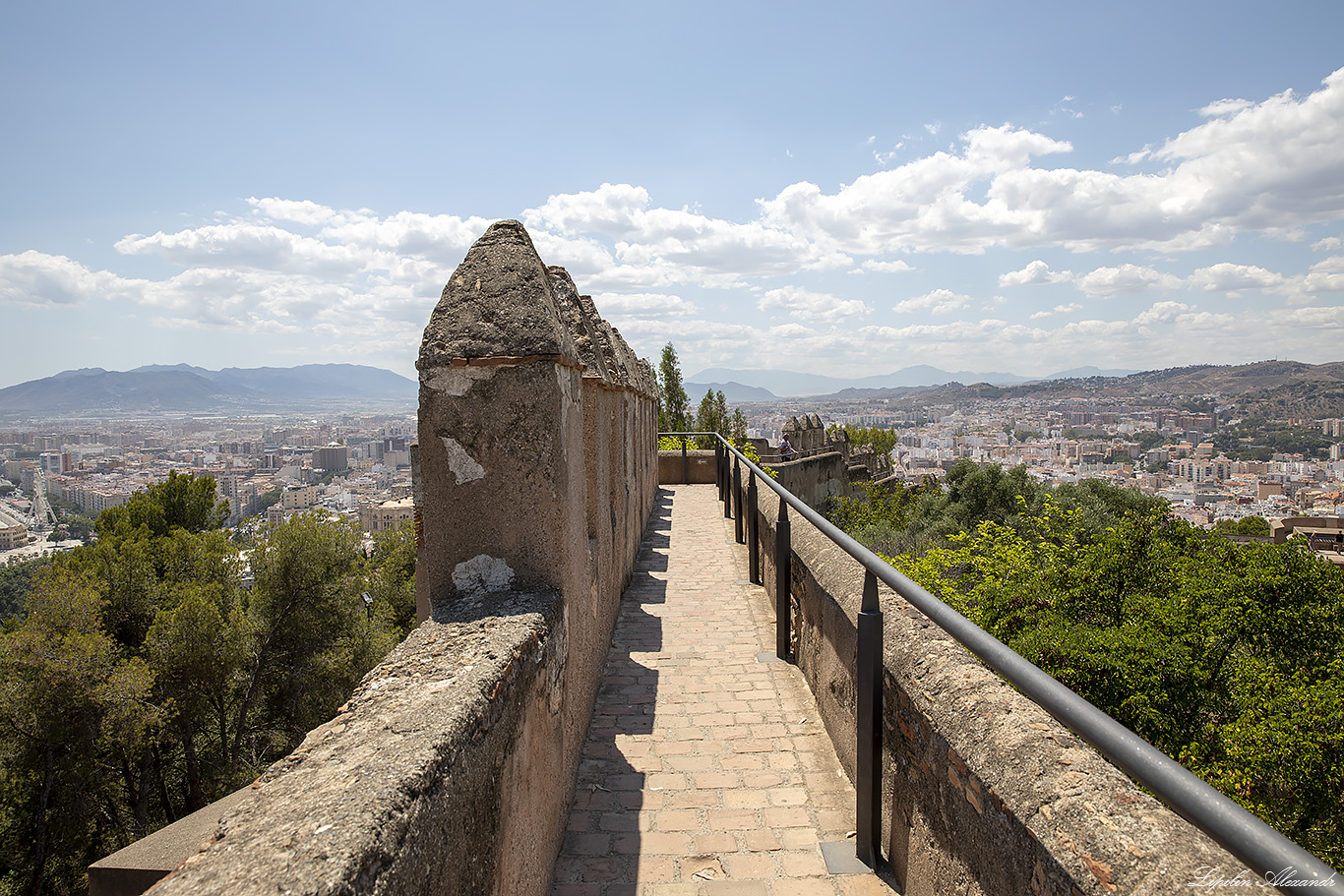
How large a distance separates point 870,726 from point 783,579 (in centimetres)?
255

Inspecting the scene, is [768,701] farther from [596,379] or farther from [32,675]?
[32,675]

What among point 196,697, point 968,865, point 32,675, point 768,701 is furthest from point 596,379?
point 196,697

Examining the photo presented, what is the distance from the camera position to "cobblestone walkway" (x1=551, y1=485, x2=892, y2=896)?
3.04 metres

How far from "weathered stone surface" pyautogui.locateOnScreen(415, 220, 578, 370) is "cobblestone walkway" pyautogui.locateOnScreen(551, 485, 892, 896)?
7.30ft

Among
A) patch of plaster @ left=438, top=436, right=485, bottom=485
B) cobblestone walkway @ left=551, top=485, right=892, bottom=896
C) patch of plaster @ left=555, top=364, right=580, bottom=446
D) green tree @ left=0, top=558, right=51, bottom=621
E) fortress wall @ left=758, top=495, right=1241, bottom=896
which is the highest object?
patch of plaster @ left=555, top=364, right=580, bottom=446

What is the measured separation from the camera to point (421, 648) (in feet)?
8.14

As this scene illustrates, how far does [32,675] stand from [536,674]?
18.9 m

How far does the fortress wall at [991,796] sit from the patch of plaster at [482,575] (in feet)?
5.14

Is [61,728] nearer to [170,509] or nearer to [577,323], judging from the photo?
[170,509]

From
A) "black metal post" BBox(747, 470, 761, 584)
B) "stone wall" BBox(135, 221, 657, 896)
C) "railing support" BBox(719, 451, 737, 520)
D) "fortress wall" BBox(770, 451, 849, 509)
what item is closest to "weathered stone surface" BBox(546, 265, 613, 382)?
"stone wall" BBox(135, 221, 657, 896)

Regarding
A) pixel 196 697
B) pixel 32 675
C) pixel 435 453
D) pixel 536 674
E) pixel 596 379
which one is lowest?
pixel 196 697

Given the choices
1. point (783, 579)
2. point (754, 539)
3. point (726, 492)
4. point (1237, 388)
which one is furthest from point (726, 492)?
point (1237, 388)

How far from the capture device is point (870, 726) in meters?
2.85

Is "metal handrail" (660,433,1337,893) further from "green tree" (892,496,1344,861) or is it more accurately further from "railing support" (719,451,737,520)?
"railing support" (719,451,737,520)
